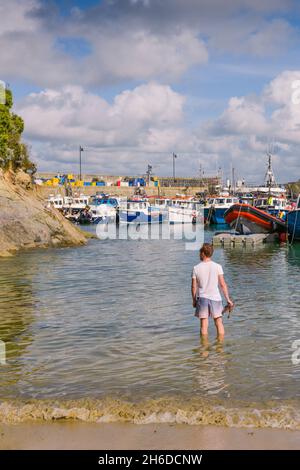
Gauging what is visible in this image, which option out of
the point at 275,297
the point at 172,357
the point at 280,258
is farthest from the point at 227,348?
the point at 280,258

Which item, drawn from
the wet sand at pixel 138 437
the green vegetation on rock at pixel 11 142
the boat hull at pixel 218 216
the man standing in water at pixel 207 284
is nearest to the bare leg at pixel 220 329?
the man standing in water at pixel 207 284

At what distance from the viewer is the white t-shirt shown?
887cm

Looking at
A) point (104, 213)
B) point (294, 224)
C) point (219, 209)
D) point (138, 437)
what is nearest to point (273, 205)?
point (219, 209)

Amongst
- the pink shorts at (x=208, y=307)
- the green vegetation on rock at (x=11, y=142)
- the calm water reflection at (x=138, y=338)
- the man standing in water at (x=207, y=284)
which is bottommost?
the calm water reflection at (x=138, y=338)

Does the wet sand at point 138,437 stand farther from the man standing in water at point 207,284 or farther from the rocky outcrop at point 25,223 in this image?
the rocky outcrop at point 25,223

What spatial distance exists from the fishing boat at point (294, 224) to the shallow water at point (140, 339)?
53.5ft

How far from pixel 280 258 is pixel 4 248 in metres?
13.6

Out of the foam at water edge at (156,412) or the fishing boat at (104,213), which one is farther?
the fishing boat at (104,213)

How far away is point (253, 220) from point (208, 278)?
32293 millimetres

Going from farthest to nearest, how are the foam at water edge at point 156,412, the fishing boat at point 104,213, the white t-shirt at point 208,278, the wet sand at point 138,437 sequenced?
the fishing boat at point 104,213
the white t-shirt at point 208,278
the foam at water edge at point 156,412
the wet sand at point 138,437

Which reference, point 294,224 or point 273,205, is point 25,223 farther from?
point 273,205

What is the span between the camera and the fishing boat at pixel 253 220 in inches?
1550

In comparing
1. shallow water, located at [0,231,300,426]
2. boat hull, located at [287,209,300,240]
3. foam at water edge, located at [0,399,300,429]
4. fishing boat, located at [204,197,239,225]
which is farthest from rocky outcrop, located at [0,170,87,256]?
fishing boat, located at [204,197,239,225]

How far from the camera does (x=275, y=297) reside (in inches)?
573
